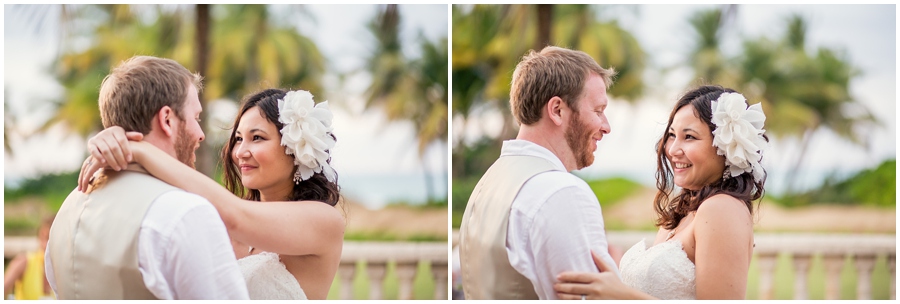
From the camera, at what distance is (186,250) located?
191cm

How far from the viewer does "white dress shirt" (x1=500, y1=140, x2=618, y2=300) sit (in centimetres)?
223

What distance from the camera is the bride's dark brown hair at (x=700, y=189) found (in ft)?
8.59

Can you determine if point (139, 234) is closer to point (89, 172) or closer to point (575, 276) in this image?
point (89, 172)

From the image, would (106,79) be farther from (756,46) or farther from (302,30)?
Result: (756,46)

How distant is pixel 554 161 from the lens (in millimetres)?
2375

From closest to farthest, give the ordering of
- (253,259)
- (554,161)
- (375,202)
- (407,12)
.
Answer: (554,161) → (253,259) → (407,12) → (375,202)

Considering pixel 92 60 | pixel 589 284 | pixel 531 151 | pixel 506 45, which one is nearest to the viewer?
pixel 589 284

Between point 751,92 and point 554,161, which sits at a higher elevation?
point 554,161

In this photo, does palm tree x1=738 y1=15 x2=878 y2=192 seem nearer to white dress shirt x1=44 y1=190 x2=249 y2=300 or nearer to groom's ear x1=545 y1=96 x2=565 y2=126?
groom's ear x1=545 y1=96 x2=565 y2=126

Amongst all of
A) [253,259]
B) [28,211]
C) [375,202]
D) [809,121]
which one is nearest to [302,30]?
[375,202]

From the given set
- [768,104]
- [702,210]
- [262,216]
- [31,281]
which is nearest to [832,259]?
[702,210]

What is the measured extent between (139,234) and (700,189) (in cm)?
169

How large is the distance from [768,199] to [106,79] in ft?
47.7

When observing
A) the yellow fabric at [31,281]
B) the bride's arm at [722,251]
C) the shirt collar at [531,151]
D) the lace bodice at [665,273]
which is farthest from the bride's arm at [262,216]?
the yellow fabric at [31,281]
